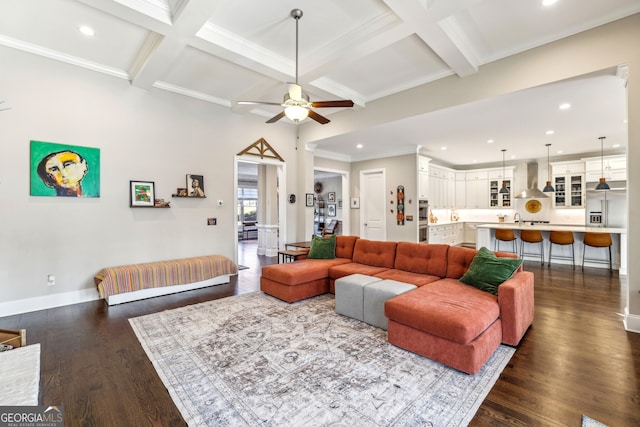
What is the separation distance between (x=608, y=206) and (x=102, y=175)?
10643 millimetres

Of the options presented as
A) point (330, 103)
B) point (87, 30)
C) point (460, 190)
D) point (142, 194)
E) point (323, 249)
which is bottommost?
point (323, 249)

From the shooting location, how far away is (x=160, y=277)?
14.5 feet

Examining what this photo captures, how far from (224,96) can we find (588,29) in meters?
5.23

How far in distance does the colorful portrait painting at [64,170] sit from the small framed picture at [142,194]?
430 mm

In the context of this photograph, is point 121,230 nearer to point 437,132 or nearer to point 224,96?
point 224,96

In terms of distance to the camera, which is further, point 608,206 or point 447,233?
point 447,233

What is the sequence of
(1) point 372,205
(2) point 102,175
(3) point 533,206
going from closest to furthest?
1. (2) point 102,175
2. (1) point 372,205
3. (3) point 533,206

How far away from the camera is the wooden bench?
402 centimetres

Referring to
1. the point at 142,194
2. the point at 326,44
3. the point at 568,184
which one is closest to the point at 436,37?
the point at 326,44

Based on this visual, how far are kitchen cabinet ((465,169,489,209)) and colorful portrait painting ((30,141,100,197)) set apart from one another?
10.4m

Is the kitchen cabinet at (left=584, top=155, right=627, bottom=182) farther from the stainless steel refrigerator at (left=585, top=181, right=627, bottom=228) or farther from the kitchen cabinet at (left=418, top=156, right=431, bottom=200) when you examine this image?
the kitchen cabinet at (left=418, top=156, right=431, bottom=200)

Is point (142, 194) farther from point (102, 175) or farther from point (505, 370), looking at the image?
point (505, 370)

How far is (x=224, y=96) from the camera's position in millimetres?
5320
